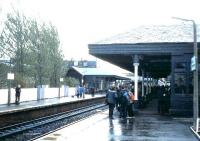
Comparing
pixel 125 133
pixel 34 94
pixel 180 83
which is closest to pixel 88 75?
pixel 34 94

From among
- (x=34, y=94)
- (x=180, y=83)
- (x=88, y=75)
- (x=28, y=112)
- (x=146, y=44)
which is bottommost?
(x=28, y=112)

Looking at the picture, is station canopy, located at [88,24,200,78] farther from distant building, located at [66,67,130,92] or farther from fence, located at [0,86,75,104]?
distant building, located at [66,67,130,92]

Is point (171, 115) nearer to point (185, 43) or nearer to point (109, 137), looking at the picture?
point (185, 43)

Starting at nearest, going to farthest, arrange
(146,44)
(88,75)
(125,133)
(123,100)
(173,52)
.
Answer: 1. (125,133)
2. (123,100)
3. (173,52)
4. (146,44)
5. (88,75)

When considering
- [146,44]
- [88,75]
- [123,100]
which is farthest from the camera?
[88,75]

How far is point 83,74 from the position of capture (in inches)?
2608

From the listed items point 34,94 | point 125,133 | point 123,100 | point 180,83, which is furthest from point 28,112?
point 34,94

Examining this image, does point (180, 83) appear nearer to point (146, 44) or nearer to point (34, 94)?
point (146, 44)

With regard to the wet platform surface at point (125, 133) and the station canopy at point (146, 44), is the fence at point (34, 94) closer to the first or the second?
the station canopy at point (146, 44)

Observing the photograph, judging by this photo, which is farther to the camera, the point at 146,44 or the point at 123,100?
the point at 146,44

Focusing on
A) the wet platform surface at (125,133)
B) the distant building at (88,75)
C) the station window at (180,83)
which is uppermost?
the distant building at (88,75)

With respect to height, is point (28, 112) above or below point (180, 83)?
below

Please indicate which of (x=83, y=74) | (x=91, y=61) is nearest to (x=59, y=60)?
(x=83, y=74)

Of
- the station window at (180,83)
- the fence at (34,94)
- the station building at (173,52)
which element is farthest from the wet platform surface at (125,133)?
the fence at (34,94)
